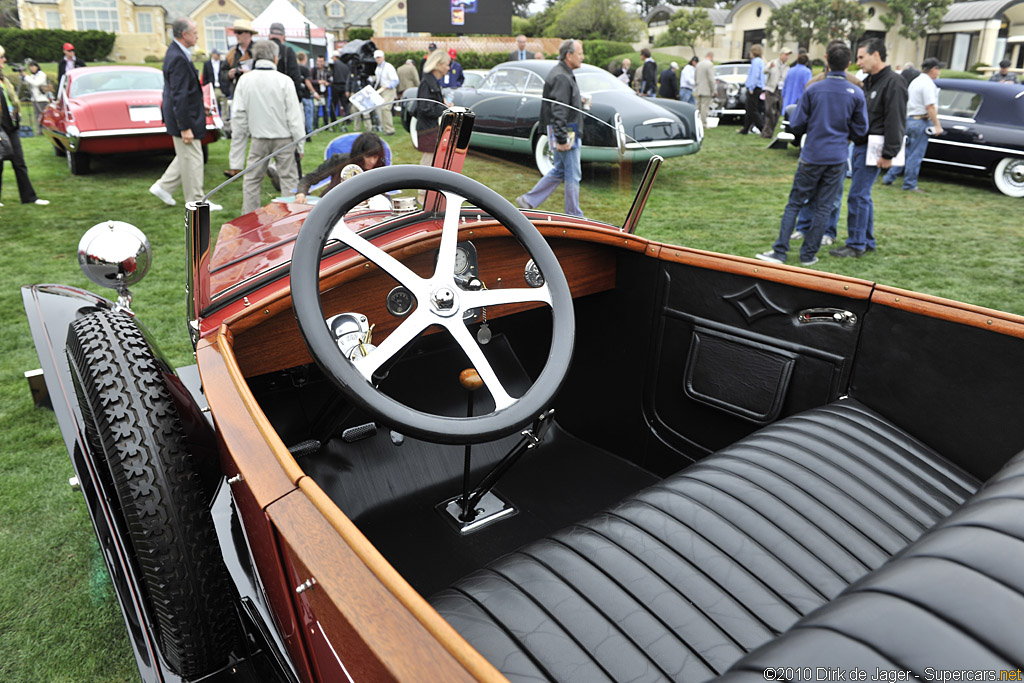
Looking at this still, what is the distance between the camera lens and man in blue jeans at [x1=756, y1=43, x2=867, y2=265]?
5.41 meters

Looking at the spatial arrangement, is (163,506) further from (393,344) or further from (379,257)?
(379,257)

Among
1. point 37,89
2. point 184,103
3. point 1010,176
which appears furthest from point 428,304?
point 37,89

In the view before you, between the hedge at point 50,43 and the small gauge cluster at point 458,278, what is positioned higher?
the hedge at point 50,43

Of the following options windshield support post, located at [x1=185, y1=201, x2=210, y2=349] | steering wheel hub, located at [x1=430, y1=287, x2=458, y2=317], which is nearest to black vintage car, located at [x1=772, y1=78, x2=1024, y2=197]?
steering wheel hub, located at [x1=430, y1=287, x2=458, y2=317]

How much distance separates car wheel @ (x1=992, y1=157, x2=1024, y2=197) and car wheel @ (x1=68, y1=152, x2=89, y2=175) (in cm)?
1152

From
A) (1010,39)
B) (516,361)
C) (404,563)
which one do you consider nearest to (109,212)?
(516,361)

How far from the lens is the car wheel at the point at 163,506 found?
1.55 m

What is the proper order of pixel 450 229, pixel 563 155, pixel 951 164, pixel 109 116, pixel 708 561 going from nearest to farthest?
pixel 708 561 → pixel 450 229 → pixel 563 155 → pixel 109 116 → pixel 951 164

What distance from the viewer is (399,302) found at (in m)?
2.02

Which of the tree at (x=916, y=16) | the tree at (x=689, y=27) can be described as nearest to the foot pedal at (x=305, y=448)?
the tree at (x=689, y=27)

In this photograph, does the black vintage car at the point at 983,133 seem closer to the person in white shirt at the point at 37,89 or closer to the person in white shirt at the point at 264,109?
the person in white shirt at the point at 264,109

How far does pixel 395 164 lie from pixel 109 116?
7.82 meters

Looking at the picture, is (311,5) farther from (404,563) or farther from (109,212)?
(404,563)

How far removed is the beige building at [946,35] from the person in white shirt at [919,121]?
2700 centimetres
